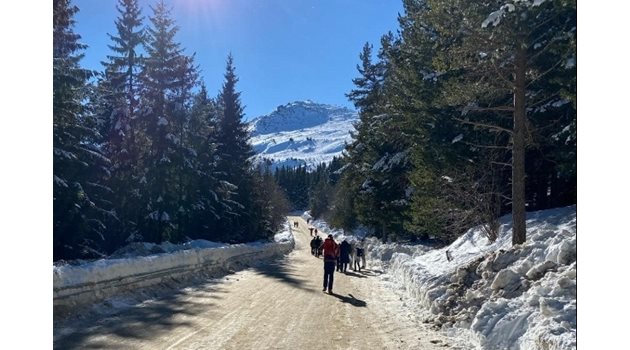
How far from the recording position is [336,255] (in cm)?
1586

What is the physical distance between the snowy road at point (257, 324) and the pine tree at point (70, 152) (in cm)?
693

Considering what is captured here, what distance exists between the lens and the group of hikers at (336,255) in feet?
49.7

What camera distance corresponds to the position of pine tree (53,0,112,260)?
1619 centimetres

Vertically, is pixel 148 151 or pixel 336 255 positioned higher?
Answer: pixel 148 151

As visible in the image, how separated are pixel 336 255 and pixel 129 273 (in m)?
6.27

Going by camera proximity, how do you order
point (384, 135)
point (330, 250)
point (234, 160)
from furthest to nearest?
1. point (234, 160)
2. point (384, 135)
3. point (330, 250)

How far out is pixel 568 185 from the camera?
17.8m

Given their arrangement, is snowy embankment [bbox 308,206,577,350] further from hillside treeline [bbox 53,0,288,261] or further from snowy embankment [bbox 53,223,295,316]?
hillside treeline [bbox 53,0,288,261]

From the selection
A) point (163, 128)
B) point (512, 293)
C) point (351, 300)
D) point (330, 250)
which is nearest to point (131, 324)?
point (351, 300)

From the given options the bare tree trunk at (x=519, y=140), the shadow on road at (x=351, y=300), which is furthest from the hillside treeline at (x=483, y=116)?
the shadow on road at (x=351, y=300)

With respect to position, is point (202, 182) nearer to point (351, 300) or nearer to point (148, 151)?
point (148, 151)

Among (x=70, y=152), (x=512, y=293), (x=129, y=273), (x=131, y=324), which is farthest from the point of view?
(x=70, y=152)

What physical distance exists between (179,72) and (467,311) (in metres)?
24.7

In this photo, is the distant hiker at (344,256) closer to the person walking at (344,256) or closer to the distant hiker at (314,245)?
the person walking at (344,256)
